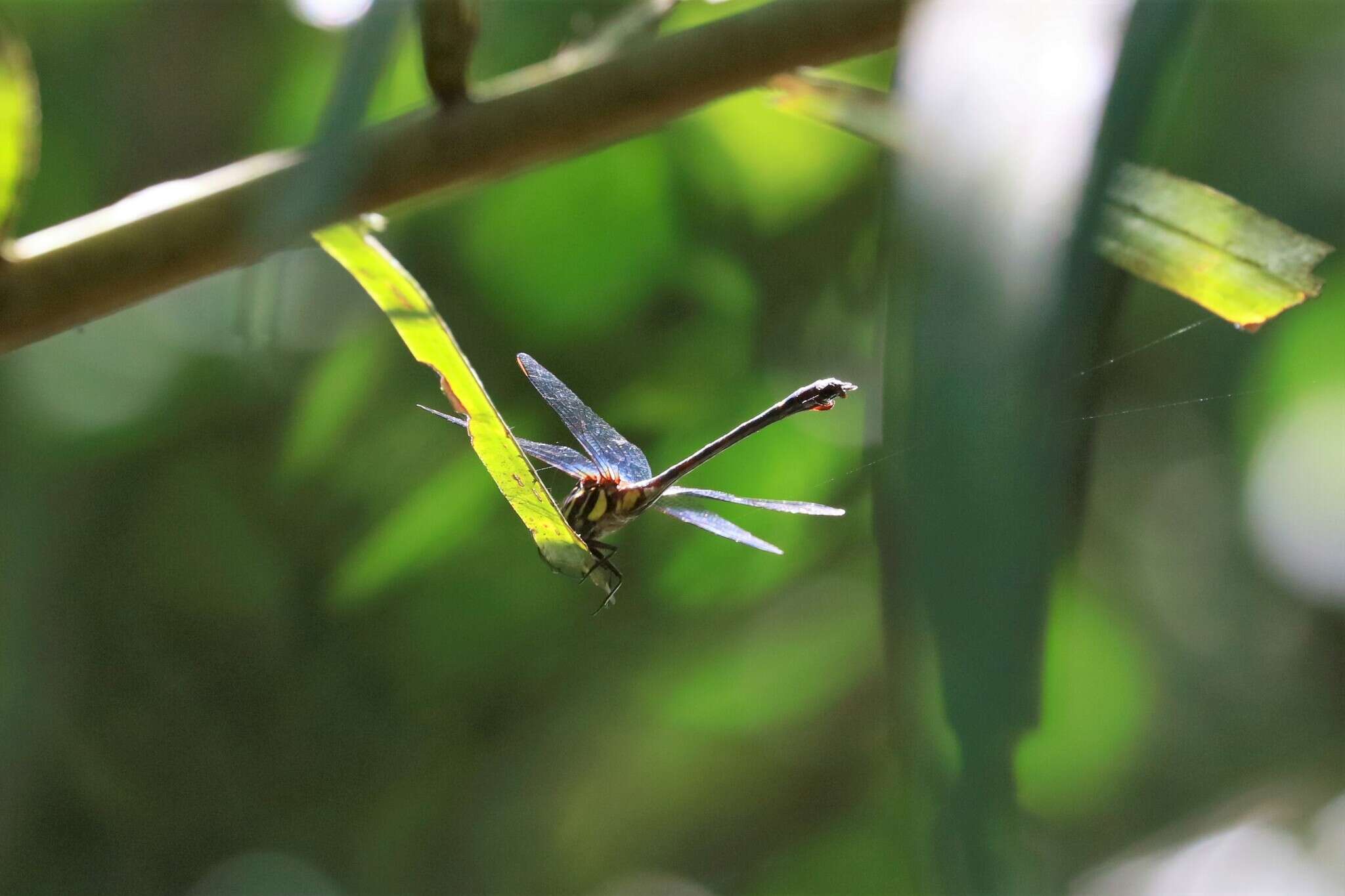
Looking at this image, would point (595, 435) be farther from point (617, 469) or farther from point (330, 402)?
point (330, 402)

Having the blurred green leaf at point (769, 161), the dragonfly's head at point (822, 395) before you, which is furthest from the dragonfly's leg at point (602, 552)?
the blurred green leaf at point (769, 161)

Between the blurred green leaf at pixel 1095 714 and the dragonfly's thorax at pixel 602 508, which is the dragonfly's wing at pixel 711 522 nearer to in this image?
the dragonfly's thorax at pixel 602 508

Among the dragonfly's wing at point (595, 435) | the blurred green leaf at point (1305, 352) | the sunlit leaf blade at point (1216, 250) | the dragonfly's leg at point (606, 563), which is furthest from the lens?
the blurred green leaf at point (1305, 352)

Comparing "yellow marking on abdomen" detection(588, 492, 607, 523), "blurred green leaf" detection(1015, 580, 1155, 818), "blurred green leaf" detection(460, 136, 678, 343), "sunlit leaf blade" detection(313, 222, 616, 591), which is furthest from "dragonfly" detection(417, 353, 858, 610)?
"blurred green leaf" detection(1015, 580, 1155, 818)

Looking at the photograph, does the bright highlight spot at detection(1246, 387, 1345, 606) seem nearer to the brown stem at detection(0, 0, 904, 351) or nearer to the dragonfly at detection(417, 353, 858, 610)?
the dragonfly at detection(417, 353, 858, 610)

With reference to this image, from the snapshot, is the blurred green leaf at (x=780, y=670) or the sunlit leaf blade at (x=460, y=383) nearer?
the sunlit leaf blade at (x=460, y=383)

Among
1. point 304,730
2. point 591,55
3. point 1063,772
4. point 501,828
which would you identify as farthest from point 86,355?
point 1063,772

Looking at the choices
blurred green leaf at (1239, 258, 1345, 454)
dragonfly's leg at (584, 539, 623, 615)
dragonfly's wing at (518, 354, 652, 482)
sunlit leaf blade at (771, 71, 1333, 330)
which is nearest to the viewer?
sunlit leaf blade at (771, 71, 1333, 330)
